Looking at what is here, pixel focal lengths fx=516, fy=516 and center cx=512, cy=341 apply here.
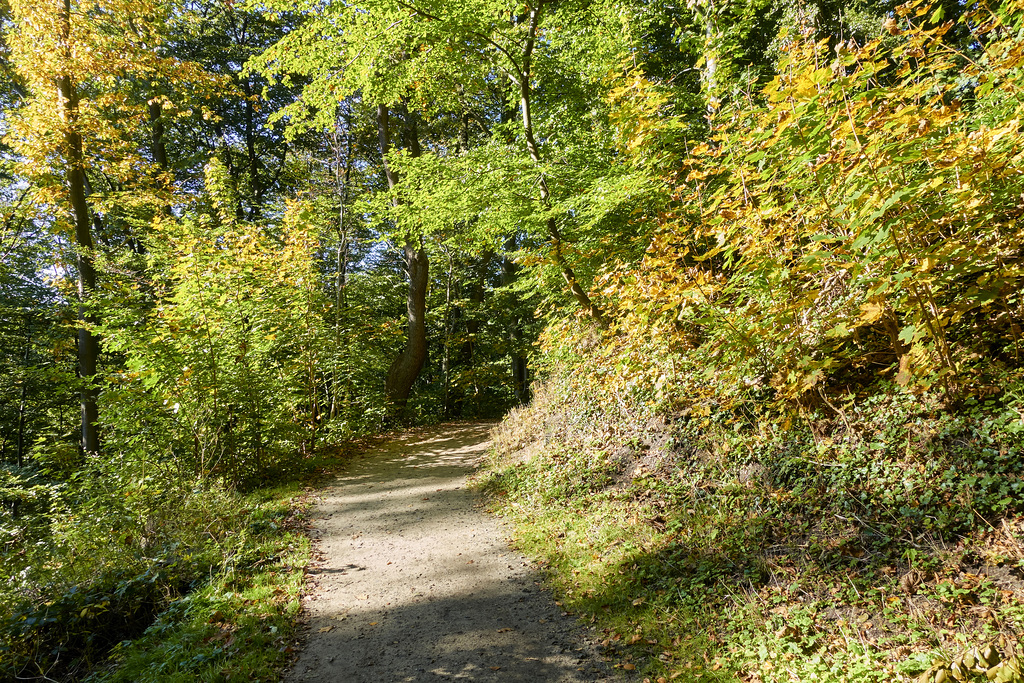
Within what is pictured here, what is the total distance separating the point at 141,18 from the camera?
39.0 feet

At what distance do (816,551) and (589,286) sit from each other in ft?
16.7

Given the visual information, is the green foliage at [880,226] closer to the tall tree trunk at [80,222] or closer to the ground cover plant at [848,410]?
the ground cover plant at [848,410]

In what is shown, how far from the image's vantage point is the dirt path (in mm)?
3734

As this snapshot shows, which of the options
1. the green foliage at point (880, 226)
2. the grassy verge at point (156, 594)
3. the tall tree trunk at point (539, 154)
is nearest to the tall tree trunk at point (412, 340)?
the tall tree trunk at point (539, 154)

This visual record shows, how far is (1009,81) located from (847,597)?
10.8 ft

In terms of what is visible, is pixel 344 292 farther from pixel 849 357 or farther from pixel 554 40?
pixel 849 357

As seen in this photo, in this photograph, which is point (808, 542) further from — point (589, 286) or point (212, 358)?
point (212, 358)

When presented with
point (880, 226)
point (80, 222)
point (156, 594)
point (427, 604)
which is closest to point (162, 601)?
point (156, 594)

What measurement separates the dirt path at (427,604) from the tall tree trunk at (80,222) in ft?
21.0

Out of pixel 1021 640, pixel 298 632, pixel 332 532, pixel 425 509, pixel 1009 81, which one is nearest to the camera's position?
pixel 1021 640

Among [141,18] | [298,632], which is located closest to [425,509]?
Result: [298,632]

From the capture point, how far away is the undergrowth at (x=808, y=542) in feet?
9.49

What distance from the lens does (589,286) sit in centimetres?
809

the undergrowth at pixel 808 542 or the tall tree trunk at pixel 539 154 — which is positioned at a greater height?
the tall tree trunk at pixel 539 154
